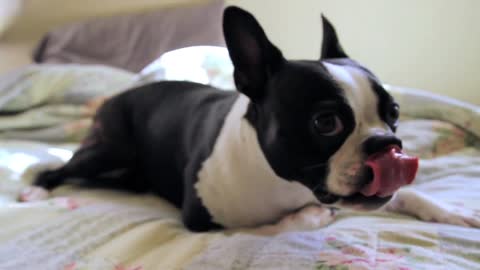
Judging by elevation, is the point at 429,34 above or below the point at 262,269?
above

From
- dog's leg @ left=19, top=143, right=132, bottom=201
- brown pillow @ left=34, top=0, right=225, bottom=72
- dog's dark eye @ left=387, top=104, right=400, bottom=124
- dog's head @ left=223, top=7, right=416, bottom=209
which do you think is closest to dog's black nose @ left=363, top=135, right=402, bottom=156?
dog's head @ left=223, top=7, right=416, bottom=209

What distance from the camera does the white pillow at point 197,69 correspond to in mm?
2150

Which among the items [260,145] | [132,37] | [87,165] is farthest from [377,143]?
[132,37]

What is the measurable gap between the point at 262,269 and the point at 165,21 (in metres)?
1.94

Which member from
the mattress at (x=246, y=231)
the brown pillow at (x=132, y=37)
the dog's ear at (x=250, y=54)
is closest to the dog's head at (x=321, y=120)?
the dog's ear at (x=250, y=54)

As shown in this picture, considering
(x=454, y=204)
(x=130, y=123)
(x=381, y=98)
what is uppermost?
(x=381, y=98)

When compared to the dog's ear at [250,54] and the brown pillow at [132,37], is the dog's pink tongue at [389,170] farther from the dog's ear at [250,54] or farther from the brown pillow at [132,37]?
the brown pillow at [132,37]

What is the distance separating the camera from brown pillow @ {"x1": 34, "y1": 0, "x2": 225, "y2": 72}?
8.39 feet

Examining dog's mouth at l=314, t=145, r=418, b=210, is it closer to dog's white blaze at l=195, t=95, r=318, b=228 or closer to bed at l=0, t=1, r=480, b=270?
bed at l=0, t=1, r=480, b=270

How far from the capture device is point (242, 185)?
122 cm

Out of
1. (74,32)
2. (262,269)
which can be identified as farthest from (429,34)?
(74,32)

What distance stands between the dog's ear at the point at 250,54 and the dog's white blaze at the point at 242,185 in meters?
0.11

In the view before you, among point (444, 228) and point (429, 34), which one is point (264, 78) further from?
point (429, 34)

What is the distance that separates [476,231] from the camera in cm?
105
